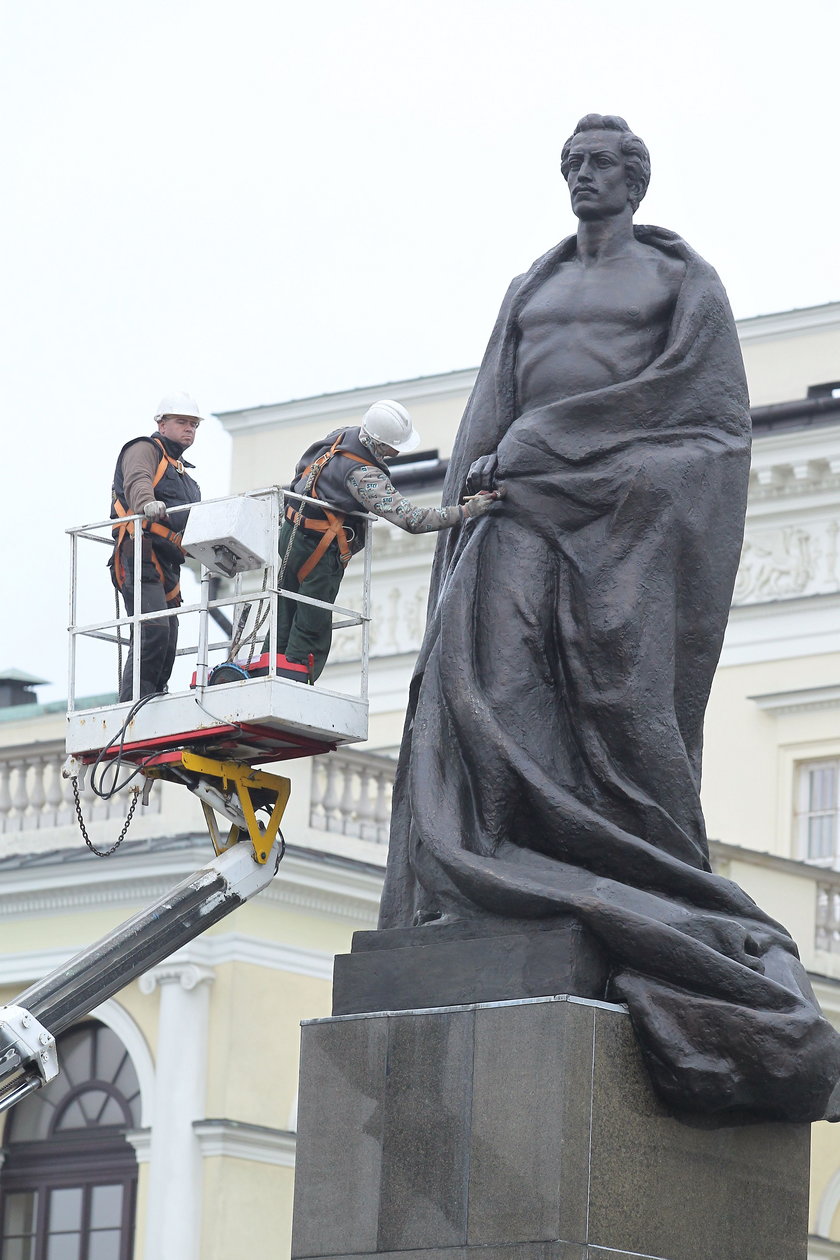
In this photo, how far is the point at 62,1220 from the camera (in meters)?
26.9

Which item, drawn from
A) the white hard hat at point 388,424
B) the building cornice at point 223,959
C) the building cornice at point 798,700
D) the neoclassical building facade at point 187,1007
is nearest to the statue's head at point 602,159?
the white hard hat at point 388,424

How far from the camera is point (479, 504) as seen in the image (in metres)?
8.63

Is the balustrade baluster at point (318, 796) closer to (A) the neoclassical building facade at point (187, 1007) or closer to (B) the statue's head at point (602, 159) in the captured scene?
(A) the neoclassical building facade at point (187, 1007)

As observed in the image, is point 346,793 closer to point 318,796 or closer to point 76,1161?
point 318,796

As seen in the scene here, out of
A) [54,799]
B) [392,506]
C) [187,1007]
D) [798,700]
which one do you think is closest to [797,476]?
[798,700]

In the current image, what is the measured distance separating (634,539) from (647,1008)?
1.38 meters

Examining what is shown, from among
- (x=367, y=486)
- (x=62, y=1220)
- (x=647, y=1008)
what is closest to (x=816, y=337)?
(x=62, y=1220)

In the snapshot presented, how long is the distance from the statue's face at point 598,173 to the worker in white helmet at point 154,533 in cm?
357

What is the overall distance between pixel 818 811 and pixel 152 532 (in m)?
21.9

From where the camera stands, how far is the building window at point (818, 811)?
32.9 m

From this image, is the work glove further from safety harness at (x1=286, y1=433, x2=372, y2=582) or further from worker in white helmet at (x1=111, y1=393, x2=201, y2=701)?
worker in white helmet at (x1=111, y1=393, x2=201, y2=701)

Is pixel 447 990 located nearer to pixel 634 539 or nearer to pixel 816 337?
pixel 634 539

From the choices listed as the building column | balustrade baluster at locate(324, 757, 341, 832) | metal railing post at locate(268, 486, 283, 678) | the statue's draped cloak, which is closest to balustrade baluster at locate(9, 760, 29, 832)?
the building column

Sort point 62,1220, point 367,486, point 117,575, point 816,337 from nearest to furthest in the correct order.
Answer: point 367,486
point 117,575
point 62,1220
point 816,337
